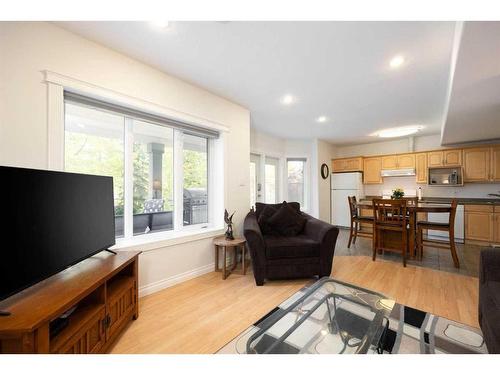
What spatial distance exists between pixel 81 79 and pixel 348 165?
5.66 meters

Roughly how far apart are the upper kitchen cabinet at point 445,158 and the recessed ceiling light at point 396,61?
3.59 m

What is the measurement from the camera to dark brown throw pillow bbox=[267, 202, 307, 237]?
9.41 ft

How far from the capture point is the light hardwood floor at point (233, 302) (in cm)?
151

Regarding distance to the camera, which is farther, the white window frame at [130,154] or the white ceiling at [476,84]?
the white window frame at [130,154]

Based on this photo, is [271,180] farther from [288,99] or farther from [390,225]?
[390,225]

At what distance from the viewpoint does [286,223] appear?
290cm

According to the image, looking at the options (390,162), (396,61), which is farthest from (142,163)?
(390,162)

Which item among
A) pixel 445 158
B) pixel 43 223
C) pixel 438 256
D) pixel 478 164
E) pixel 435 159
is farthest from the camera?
pixel 435 159

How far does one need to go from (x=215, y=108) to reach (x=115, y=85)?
118cm

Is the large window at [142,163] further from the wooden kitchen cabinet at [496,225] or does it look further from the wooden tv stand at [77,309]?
the wooden kitchen cabinet at [496,225]

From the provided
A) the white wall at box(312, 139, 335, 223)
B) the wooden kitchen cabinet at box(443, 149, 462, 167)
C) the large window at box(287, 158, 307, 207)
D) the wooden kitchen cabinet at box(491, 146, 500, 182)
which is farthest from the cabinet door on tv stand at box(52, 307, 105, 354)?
the wooden kitchen cabinet at box(491, 146, 500, 182)

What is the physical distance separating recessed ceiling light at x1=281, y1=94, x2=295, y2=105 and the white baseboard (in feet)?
8.17

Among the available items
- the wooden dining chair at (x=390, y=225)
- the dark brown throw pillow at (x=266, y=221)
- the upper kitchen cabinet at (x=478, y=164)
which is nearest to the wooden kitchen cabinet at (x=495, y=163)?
the upper kitchen cabinet at (x=478, y=164)

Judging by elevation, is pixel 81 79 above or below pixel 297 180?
above
